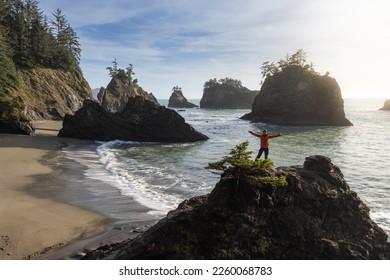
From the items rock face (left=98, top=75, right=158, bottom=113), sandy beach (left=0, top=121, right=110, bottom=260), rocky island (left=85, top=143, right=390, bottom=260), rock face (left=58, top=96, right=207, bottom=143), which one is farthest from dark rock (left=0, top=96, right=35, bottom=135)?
rock face (left=98, top=75, right=158, bottom=113)

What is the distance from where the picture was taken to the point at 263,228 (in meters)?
7.75

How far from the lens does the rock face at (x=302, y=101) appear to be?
79.4 metres

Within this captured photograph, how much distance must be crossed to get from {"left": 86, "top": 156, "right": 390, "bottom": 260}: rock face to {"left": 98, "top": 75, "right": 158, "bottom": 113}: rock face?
78423 mm

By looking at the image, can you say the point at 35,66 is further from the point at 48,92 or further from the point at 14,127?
the point at 14,127

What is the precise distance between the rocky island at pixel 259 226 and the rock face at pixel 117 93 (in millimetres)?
78402

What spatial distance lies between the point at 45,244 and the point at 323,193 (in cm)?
908

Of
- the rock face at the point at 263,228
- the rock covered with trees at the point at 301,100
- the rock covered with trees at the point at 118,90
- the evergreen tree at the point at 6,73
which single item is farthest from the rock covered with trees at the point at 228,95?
the rock face at the point at 263,228

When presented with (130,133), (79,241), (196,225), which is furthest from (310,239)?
(130,133)

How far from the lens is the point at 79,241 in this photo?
11.2m

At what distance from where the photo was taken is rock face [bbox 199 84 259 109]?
17450 centimetres

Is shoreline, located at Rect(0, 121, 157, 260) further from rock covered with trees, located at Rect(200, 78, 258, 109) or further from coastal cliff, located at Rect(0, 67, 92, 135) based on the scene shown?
rock covered with trees, located at Rect(200, 78, 258, 109)

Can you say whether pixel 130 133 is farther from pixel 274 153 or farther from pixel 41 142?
pixel 274 153

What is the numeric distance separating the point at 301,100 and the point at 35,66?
206 feet

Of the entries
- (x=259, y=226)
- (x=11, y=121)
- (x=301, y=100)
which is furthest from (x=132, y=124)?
(x=301, y=100)
